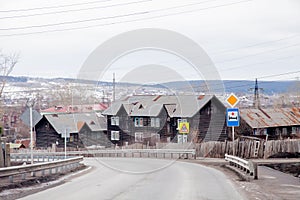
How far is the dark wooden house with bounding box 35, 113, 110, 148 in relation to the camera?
51781 millimetres

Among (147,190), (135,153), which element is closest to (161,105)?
(135,153)

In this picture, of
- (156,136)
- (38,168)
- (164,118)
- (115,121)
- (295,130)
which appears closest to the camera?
(38,168)

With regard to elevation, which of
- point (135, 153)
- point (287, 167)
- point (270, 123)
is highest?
point (270, 123)

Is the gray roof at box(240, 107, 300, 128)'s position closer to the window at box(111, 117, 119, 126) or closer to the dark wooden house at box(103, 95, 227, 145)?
the dark wooden house at box(103, 95, 227, 145)

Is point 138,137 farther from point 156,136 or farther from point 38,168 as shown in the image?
point 38,168

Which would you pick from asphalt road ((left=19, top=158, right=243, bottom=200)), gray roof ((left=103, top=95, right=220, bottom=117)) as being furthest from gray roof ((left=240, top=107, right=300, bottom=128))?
asphalt road ((left=19, top=158, right=243, bottom=200))

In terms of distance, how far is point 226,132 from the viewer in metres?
61.4

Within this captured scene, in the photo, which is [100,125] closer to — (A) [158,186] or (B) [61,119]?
(B) [61,119]

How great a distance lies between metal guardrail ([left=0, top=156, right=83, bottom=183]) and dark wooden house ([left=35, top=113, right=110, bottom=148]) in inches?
772

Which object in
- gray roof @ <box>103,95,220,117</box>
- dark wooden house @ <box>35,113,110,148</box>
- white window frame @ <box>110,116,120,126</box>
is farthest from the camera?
dark wooden house @ <box>35,113,110,148</box>

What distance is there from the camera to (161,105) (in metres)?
52.5

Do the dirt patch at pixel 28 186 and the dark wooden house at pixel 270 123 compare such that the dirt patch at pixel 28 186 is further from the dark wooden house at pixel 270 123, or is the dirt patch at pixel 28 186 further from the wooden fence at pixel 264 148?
the dark wooden house at pixel 270 123

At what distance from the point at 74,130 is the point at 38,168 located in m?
40.6

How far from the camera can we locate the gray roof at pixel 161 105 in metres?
42.0
